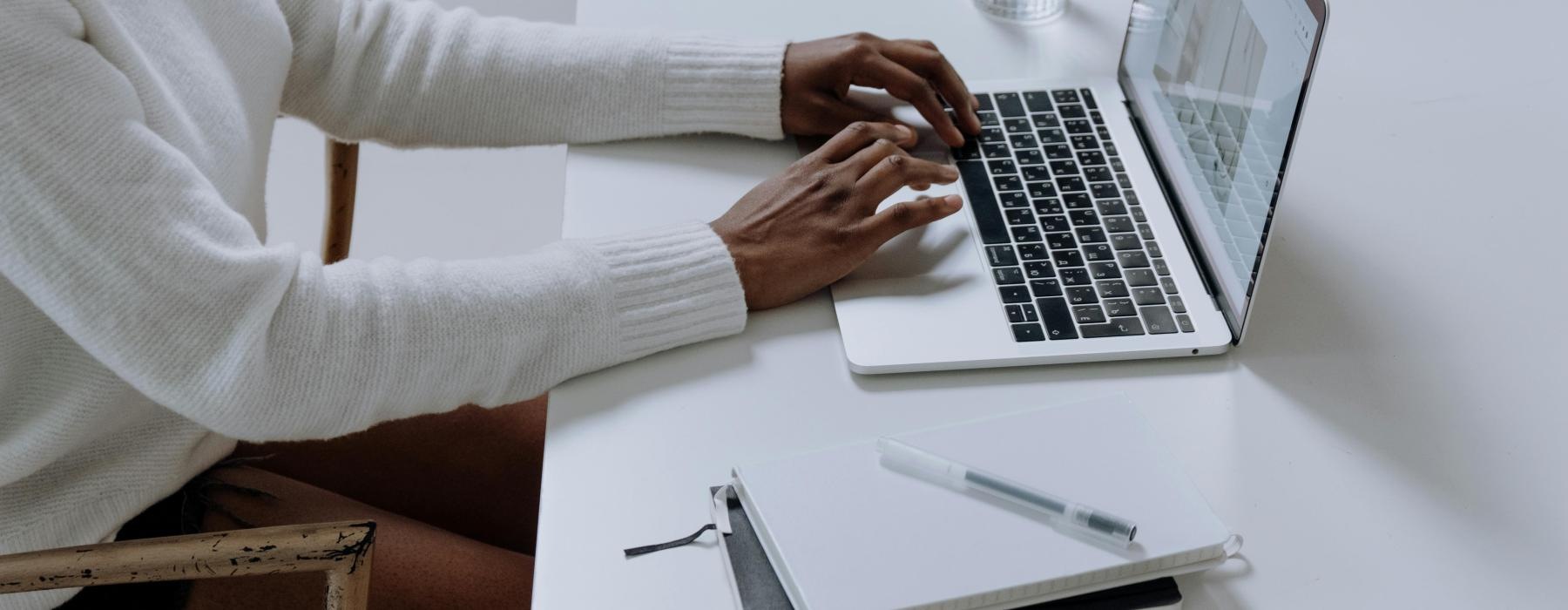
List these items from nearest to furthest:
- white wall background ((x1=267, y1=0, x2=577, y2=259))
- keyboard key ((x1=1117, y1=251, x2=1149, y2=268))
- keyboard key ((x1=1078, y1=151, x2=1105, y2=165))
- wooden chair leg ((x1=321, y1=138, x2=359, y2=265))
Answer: keyboard key ((x1=1117, y1=251, x2=1149, y2=268))
keyboard key ((x1=1078, y1=151, x2=1105, y2=165))
wooden chair leg ((x1=321, y1=138, x2=359, y2=265))
white wall background ((x1=267, y1=0, x2=577, y2=259))

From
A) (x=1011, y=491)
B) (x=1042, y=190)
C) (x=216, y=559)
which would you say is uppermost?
→ (x=1042, y=190)

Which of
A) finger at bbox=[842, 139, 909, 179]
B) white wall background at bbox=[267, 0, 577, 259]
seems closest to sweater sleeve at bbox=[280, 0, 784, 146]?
finger at bbox=[842, 139, 909, 179]

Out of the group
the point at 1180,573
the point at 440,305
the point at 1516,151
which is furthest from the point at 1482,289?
the point at 440,305

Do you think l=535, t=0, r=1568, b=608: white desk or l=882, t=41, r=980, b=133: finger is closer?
l=535, t=0, r=1568, b=608: white desk

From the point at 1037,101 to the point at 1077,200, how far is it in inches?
5.5

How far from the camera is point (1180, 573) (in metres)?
0.63

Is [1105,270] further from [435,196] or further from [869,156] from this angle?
[435,196]

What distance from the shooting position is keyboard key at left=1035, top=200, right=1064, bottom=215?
0.90m

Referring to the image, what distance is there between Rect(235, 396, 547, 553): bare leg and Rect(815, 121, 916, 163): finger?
1.08 feet

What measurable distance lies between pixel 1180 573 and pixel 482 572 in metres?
0.47

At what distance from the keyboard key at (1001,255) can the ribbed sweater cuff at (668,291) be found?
0.56ft

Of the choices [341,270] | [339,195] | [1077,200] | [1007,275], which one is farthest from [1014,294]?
[339,195]

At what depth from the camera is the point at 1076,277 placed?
32.8 inches

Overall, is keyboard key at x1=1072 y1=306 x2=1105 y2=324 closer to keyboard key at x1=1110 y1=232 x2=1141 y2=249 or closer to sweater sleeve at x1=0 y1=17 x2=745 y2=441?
keyboard key at x1=1110 y1=232 x2=1141 y2=249
